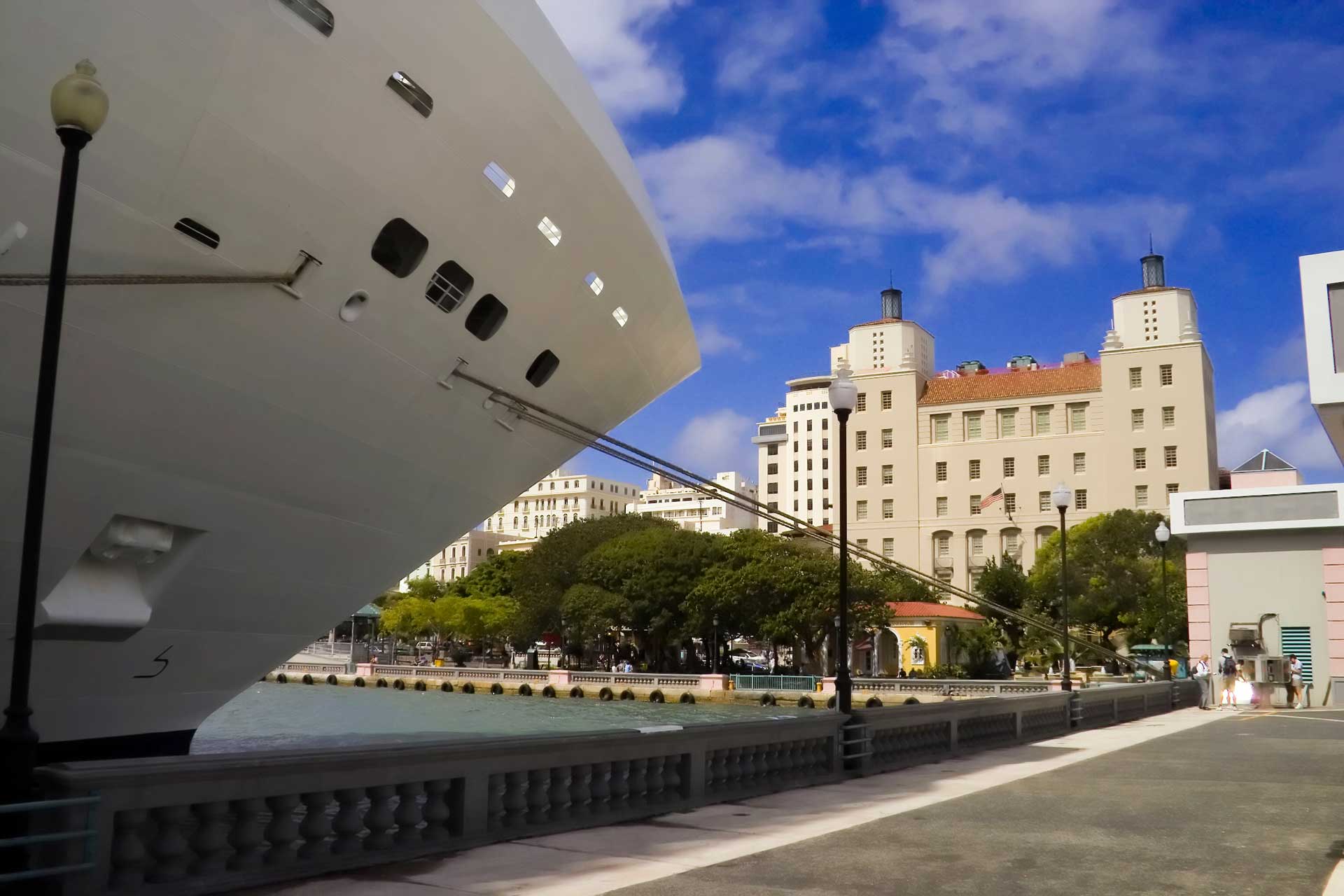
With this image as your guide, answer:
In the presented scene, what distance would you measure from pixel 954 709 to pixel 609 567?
47.0 m

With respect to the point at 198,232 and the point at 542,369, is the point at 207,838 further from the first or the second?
the point at 542,369

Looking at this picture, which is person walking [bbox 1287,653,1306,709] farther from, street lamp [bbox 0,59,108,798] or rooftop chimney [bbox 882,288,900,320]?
rooftop chimney [bbox 882,288,900,320]

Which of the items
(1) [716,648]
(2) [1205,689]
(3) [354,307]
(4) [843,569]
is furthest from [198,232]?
(1) [716,648]

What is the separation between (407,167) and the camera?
880cm

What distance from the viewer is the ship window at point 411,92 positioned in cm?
838

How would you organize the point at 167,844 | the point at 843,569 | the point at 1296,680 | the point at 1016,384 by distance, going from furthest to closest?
the point at 1016,384 → the point at 1296,680 → the point at 843,569 → the point at 167,844

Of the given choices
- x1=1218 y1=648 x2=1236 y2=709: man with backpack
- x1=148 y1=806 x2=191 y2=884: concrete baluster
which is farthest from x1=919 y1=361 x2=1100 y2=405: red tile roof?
x1=148 y1=806 x2=191 y2=884: concrete baluster

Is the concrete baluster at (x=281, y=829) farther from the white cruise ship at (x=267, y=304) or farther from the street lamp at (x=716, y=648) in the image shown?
the street lamp at (x=716, y=648)

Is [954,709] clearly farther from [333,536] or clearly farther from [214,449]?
[214,449]

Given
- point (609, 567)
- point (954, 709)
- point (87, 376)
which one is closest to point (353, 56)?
point (87, 376)

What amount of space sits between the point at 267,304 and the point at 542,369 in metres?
3.88

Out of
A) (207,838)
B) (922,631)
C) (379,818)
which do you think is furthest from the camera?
(922,631)

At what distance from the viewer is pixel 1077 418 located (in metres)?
95.7

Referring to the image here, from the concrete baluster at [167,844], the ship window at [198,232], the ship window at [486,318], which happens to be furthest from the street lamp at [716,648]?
the concrete baluster at [167,844]
